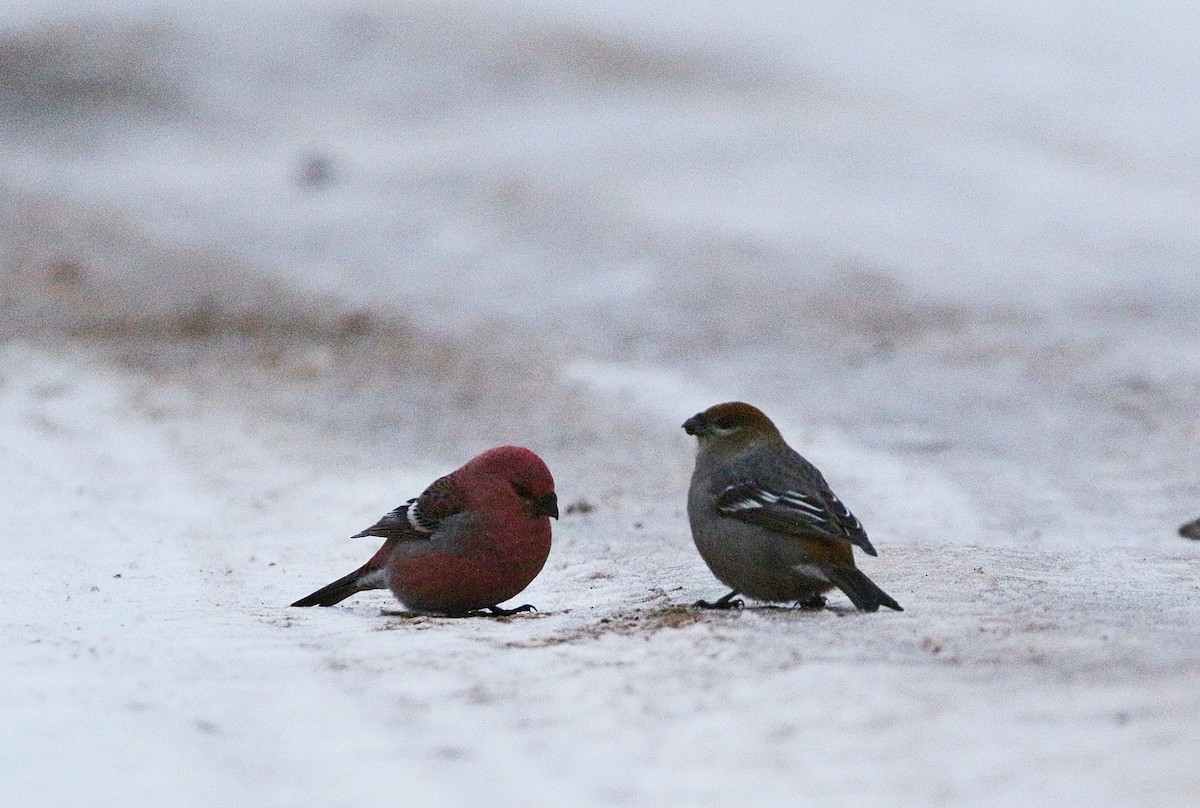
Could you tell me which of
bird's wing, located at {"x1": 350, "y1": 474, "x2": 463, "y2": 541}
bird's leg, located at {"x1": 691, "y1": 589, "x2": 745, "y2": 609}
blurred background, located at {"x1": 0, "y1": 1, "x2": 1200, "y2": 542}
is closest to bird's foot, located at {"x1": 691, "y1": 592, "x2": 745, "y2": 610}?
bird's leg, located at {"x1": 691, "y1": 589, "x2": 745, "y2": 609}

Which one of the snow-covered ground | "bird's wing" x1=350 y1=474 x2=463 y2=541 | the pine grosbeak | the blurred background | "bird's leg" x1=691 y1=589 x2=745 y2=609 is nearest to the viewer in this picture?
the snow-covered ground

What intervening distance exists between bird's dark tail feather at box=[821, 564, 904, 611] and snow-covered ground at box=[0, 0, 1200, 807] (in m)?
0.07

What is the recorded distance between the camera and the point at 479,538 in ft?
19.9

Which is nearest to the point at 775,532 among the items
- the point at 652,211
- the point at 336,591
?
the point at 336,591

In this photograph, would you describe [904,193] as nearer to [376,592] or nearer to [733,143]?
[733,143]

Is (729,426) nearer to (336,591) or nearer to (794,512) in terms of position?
(794,512)

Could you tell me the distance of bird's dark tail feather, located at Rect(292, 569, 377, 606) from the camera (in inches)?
258

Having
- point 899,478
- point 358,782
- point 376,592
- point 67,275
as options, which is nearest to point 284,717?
point 358,782

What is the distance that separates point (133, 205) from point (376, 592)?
15.2 metres

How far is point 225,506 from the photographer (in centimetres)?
920

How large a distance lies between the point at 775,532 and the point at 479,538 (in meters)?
1.13

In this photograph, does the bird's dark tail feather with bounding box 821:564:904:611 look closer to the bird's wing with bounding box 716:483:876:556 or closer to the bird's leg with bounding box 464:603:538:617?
the bird's wing with bounding box 716:483:876:556

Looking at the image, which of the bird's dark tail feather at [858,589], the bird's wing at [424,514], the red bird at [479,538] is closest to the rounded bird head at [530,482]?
the red bird at [479,538]

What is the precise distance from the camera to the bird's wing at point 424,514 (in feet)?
20.5
